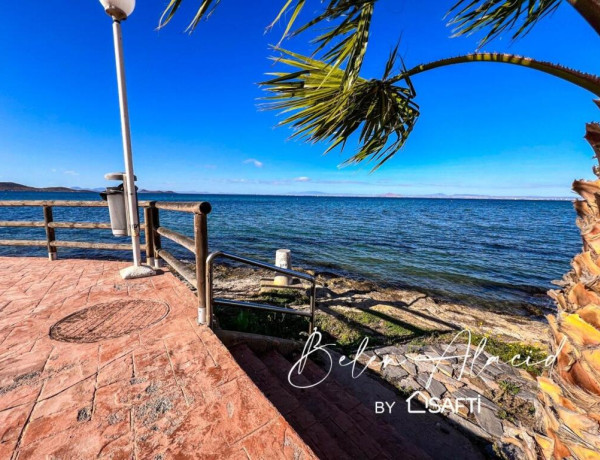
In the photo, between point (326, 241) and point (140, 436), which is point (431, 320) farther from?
point (326, 241)

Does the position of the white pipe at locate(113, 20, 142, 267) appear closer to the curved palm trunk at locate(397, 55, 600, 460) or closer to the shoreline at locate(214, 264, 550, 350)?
the shoreline at locate(214, 264, 550, 350)

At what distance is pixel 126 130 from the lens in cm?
387

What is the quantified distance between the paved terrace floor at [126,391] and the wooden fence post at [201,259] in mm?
143

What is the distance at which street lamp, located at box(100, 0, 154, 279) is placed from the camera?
354 cm

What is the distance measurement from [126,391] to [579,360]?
9.13ft

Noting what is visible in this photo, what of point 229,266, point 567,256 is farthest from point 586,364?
point 567,256

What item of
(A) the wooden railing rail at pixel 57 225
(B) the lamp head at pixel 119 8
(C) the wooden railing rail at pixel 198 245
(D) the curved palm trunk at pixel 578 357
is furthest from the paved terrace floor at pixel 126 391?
(B) the lamp head at pixel 119 8

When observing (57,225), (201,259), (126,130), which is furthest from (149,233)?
(201,259)

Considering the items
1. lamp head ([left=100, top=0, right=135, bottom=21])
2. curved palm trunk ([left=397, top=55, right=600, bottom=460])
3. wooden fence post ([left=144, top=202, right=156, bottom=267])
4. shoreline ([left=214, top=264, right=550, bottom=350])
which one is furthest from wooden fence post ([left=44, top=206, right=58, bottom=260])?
curved palm trunk ([left=397, top=55, right=600, bottom=460])

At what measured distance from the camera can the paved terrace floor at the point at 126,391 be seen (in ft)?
4.90

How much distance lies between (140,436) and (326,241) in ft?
53.2

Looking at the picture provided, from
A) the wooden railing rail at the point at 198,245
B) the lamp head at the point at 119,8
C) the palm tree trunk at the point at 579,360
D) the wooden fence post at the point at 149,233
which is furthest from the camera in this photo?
the wooden fence post at the point at 149,233

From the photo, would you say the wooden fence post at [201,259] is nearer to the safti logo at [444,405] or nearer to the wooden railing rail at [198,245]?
the wooden railing rail at [198,245]

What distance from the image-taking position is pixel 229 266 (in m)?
10.9
